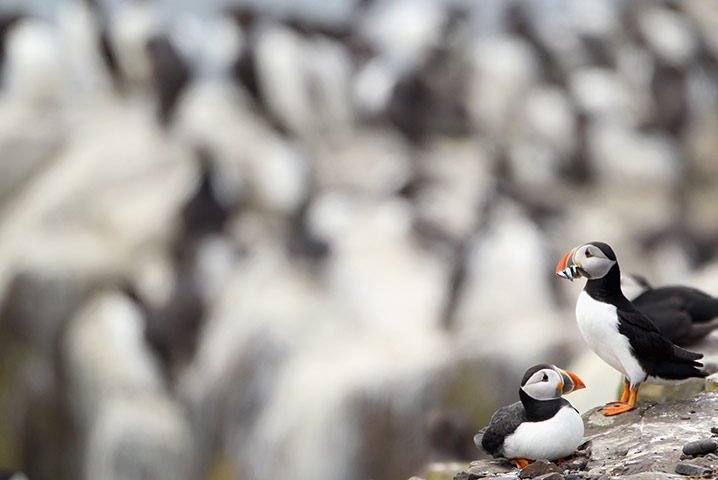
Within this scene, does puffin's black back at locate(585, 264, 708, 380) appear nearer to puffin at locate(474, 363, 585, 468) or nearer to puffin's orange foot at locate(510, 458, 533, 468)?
puffin at locate(474, 363, 585, 468)

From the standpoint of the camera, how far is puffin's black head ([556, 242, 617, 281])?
3.74m

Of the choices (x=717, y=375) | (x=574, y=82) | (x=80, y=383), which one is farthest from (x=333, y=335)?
(x=574, y=82)

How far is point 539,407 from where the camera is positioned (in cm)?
349

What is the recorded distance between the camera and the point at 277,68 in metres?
14.7

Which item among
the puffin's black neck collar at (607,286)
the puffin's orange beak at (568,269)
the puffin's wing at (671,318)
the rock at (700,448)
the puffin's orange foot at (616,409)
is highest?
the puffin's wing at (671,318)

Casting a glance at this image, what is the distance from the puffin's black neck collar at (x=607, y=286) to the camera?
3.75 meters

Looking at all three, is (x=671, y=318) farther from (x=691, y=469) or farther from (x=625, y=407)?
(x=691, y=469)

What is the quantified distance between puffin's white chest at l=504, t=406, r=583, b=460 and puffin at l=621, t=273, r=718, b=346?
1.07m

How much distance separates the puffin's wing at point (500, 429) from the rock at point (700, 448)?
52 cm

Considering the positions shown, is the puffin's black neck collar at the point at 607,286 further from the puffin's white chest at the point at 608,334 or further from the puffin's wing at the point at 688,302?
the puffin's wing at the point at 688,302

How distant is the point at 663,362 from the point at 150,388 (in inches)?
295

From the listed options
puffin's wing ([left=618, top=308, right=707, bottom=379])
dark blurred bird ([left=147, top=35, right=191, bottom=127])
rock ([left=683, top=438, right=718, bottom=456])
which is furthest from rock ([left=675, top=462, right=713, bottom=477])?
dark blurred bird ([left=147, top=35, right=191, bottom=127])

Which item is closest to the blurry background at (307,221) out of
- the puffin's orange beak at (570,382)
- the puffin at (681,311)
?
the puffin at (681,311)

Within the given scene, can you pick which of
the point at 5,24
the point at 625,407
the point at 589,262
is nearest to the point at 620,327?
the point at 589,262
